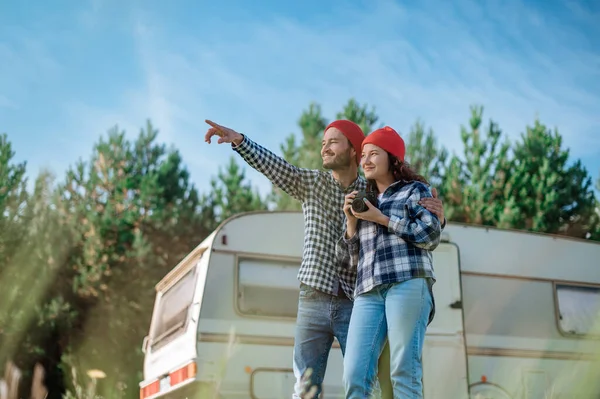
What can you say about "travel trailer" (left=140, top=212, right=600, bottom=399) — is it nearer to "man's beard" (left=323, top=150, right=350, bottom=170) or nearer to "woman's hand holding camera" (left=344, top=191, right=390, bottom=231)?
"man's beard" (left=323, top=150, right=350, bottom=170)

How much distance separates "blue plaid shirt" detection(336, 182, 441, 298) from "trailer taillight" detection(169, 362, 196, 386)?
8.91 ft

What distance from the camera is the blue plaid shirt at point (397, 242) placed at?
270cm

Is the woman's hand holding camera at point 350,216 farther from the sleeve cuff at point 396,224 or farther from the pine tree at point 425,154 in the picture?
the pine tree at point 425,154

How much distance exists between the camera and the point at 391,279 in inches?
105

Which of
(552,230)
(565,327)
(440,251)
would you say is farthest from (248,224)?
(552,230)

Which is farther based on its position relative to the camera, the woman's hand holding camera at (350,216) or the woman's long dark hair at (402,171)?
the woman's long dark hair at (402,171)

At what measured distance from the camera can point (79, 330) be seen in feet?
42.9

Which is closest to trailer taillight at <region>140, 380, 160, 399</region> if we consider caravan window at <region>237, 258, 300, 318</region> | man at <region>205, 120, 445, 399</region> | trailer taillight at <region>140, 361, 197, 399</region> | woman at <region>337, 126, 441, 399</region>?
trailer taillight at <region>140, 361, 197, 399</region>

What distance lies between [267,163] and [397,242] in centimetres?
79

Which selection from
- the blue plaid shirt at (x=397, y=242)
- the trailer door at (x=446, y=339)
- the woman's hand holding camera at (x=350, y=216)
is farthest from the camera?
the trailer door at (x=446, y=339)

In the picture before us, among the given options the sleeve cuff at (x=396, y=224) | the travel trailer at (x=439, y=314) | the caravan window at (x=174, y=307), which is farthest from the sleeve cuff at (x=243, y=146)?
the caravan window at (x=174, y=307)

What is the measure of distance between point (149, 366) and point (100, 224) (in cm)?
787

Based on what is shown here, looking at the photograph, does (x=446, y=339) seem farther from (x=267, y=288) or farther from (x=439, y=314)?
(x=267, y=288)

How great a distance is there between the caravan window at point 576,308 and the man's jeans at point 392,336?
461 centimetres
